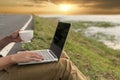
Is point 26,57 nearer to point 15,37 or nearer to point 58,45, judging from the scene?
point 58,45

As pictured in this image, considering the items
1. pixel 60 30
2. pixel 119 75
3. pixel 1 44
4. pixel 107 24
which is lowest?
pixel 107 24

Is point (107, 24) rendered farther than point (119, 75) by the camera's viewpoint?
Yes

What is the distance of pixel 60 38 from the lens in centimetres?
405

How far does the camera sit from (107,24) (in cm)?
3653

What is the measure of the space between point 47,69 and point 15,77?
0.91ft

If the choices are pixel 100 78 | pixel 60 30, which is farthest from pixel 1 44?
pixel 100 78

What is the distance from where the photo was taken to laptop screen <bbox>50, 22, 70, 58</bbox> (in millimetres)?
3857

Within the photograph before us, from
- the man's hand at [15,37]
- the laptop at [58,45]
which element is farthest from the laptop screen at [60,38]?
the man's hand at [15,37]

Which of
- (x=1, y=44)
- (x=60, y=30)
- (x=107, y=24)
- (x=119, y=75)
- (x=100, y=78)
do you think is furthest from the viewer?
(x=107, y=24)

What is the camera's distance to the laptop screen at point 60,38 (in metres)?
3.86

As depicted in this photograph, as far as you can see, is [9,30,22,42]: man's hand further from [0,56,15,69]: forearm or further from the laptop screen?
[0,56,15,69]: forearm

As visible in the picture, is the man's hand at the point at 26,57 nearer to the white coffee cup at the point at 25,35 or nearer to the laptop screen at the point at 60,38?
the laptop screen at the point at 60,38

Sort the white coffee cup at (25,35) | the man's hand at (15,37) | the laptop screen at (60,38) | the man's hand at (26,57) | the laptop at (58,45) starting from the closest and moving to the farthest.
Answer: the man's hand at (26,57) → the laptop at (58,45) → the laptop screen at (60,38) → the white coffee cup at (25,35) → the man's hand at (15,37)

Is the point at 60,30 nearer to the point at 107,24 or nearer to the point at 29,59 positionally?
the point at 29,59
